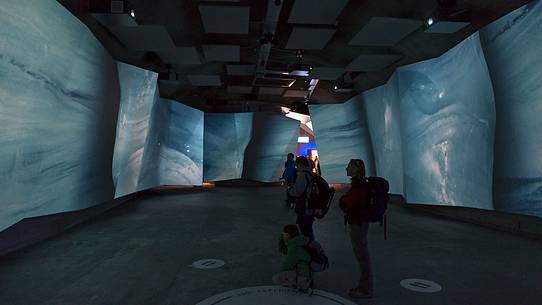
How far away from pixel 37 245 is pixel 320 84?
10.4 metres

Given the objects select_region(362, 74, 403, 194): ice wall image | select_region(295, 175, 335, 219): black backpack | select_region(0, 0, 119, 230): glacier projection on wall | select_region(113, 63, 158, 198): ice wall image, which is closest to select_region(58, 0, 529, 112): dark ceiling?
select_region(362, 74, 403, 194): ice wall image

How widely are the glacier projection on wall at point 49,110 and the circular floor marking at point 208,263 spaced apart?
218 cm

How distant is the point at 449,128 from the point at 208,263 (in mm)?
5942

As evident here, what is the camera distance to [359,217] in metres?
2.90

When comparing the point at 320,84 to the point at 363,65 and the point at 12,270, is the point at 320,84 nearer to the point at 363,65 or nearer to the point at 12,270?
the point at 363,65

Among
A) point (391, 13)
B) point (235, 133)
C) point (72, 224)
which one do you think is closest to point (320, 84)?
point (235, 133)

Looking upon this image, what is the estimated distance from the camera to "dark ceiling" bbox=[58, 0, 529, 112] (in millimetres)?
5379

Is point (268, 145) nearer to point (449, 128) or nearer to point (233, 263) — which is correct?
point (449, 128)

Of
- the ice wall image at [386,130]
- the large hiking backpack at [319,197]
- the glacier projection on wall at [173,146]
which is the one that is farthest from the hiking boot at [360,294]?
the glacier projection on wall at [173,146]

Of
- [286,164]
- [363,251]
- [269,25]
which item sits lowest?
[363,251]

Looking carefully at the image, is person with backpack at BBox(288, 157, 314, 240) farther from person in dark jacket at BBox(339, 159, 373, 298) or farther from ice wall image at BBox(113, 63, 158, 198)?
ice wall image at BBox(113, 63, 158, 198)

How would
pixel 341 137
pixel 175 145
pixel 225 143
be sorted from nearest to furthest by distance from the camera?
pixel 175 145 < pixel 341 137 < pixel 225 143

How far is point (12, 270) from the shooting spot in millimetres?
3668

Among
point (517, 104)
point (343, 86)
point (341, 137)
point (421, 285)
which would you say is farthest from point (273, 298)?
point (341, 137)
